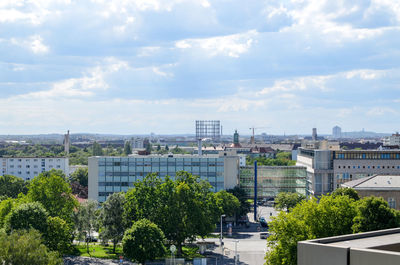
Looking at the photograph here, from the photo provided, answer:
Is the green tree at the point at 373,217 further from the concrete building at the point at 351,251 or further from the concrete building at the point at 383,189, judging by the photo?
the concrete building at the point at 383,189

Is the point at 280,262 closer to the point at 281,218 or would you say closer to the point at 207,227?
the point at 281,218

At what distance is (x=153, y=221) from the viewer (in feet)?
193

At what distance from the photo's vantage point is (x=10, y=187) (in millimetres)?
95625

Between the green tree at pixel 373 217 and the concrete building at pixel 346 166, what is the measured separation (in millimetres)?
53339

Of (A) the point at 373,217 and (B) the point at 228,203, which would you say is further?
(B) the point at 228,203

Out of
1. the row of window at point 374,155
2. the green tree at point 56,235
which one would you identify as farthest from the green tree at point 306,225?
the row of window at point 374,155

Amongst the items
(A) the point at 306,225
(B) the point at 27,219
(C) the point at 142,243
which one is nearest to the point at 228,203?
(C) the point at 142,243

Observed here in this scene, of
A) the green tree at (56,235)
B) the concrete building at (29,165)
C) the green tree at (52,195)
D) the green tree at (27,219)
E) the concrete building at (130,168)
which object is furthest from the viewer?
the concrete building at (29,165)

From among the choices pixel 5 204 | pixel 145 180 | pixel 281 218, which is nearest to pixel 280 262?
pixel 281 218

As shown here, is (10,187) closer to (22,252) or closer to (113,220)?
(113,220)

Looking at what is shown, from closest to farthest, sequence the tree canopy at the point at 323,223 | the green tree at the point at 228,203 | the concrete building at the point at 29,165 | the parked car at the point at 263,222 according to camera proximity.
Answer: the tree canopy at the point at 323,223 < the green tree at the point at 228,203 < the parked car at the point at 263,222 < the concrete building at the point at 29,165

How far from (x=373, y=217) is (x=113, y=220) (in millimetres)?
31238

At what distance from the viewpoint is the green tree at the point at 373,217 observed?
4325 cm

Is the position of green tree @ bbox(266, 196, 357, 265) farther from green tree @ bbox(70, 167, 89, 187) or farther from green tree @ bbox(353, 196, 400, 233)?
green tree @ bbox(70, 167, 89, 187)
